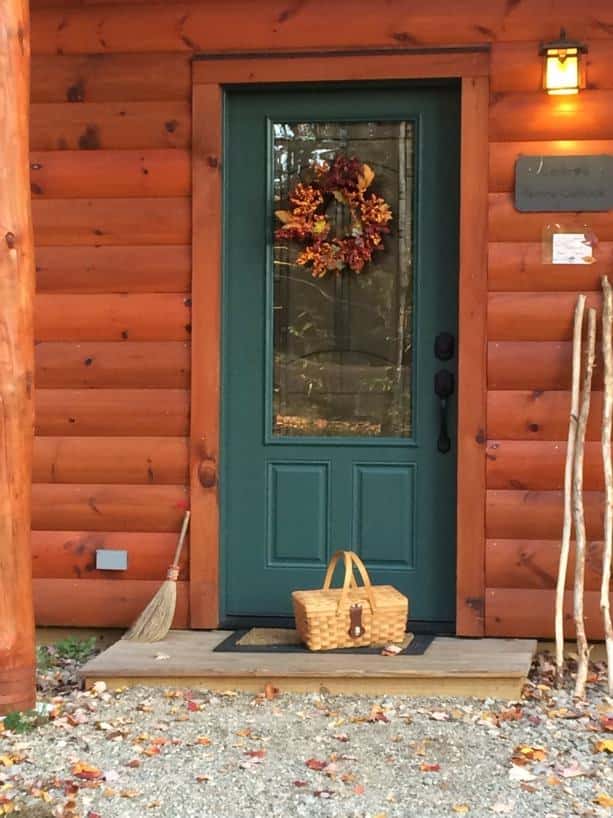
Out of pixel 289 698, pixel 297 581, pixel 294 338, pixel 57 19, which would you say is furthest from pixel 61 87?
pixel 289 698

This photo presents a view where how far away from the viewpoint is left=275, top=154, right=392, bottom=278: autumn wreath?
5.75 meters

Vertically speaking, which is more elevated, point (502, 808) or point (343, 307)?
point (343, 307)

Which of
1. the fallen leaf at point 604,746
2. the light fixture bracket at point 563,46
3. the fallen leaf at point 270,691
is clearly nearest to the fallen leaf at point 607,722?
the fallen leaf at point 604,746

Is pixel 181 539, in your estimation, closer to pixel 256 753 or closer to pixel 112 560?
pixel 112 560

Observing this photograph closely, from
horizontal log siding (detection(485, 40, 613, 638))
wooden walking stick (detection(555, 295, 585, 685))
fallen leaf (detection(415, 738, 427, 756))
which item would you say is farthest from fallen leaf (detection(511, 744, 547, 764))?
horizontal log siding (detection(485, 40, 613, 638))

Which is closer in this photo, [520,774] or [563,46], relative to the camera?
[520,774]

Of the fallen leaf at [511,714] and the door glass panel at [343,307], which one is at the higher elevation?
the door glass panel at [343,307]

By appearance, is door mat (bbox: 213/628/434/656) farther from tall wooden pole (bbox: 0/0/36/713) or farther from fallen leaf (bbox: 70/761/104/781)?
fallen leaf (bbox: 70/761/104/781)

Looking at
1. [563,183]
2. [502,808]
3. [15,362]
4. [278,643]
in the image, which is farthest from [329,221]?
[502,808]

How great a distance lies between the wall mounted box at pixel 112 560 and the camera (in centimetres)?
584

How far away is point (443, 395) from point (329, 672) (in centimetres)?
139

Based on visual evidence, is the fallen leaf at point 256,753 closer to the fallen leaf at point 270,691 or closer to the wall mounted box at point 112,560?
the fallen leaf at point 270,691

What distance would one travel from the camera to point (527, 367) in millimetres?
5598

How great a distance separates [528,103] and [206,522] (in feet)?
7.44
